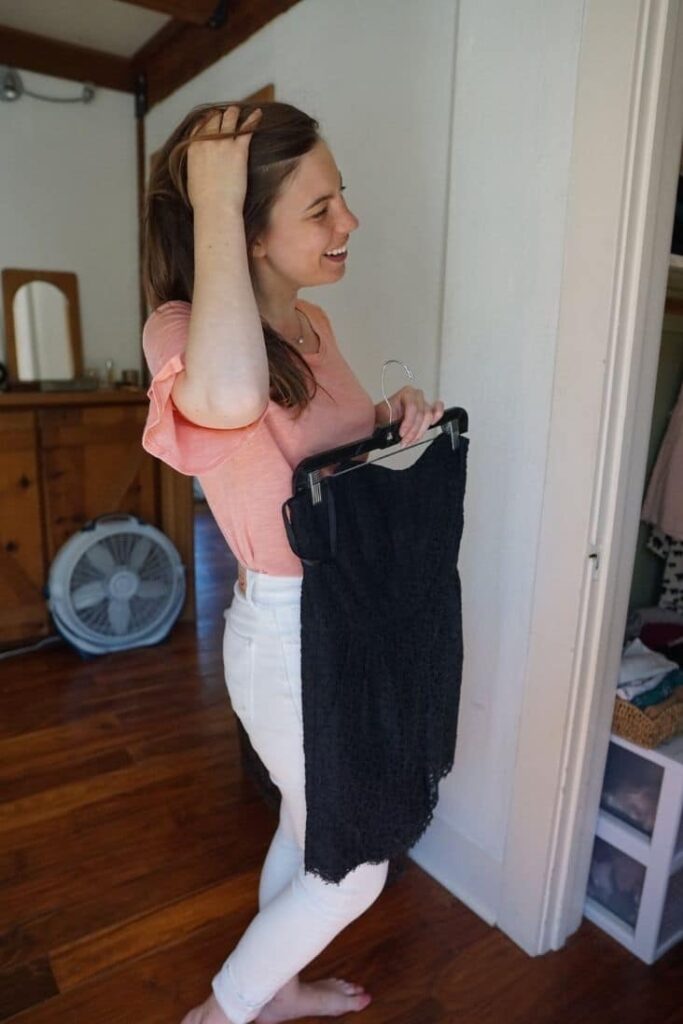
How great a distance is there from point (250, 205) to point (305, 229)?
0.07 m

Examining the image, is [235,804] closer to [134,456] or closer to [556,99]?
[134,456]

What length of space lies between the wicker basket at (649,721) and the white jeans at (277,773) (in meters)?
0.60

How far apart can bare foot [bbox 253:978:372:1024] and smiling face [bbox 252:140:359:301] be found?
3.81 feet

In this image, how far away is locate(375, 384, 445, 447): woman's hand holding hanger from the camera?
1.00 metres

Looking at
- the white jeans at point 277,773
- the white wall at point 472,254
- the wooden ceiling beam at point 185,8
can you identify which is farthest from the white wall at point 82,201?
the white jeans at point 277,773

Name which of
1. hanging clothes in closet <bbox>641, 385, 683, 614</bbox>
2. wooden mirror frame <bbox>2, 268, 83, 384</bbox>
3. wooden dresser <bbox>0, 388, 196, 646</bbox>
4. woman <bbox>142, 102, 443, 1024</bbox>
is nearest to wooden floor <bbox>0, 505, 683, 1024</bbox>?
woman <bbox>142, 102, 443, 1024</bbox>

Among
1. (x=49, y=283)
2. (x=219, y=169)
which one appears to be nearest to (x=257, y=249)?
(x=219, y=169)

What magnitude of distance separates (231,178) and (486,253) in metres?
0.69

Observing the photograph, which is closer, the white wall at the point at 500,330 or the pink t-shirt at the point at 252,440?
the pink t-shirt at the point at 252,440

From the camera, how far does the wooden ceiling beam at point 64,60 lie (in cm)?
265

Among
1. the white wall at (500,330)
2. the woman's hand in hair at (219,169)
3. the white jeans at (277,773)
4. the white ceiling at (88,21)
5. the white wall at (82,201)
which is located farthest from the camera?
the white wall at (82,201)

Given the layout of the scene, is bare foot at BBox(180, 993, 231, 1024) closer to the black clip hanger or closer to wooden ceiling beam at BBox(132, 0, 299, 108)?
the black clip hanger

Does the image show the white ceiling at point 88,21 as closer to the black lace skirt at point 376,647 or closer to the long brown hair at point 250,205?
the long brown hair at point 250,205

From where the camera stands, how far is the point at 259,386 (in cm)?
76
